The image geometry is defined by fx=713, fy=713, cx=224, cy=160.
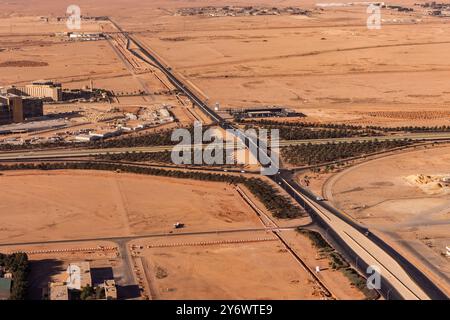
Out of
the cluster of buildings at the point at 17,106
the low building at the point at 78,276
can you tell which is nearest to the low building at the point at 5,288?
the low building at the point at 78,276

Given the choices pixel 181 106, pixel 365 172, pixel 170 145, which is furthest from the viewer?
pixel 181 106

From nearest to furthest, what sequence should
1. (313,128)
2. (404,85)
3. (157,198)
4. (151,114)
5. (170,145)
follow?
(157,198) → (170,145) → (313,128) → (151,114) → (404,85)

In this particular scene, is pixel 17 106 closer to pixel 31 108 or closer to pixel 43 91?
pixel 31 108

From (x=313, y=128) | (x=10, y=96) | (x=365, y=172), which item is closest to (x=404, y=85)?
(x=313, y=128)

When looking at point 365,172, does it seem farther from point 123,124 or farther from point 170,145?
point 123,124

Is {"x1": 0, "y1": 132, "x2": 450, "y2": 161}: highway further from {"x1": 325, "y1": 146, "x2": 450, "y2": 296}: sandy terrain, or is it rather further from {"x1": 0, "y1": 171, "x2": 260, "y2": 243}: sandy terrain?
{"x1": 0, "y1": 171, "x2": 260, "y2": 243}: sandy terrain

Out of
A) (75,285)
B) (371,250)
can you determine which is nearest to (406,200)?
(371,250)
